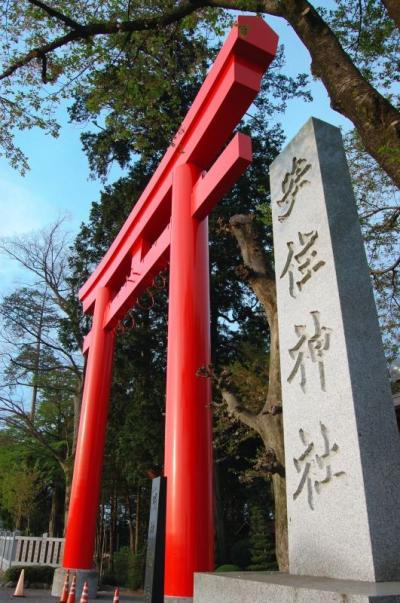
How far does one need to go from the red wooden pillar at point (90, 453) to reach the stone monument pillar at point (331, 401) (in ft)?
21.6

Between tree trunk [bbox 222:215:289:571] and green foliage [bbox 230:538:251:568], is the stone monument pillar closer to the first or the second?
tree trunk [bbox 222:215:289:571]

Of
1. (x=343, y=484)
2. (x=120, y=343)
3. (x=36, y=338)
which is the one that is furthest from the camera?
(x=36, y=338)

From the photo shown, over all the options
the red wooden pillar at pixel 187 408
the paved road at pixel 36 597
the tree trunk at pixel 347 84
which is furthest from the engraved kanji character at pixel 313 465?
the paved road at pixel 36 597

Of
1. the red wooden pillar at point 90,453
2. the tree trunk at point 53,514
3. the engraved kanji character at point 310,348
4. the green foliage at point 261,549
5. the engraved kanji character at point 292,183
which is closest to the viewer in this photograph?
the engraved kanji character at point 310,348

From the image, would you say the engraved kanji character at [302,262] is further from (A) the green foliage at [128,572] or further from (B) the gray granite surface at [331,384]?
(A) the green foliage at [128,572]

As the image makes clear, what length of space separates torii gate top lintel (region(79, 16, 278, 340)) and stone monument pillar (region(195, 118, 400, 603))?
98.3 inches

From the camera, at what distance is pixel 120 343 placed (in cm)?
1226

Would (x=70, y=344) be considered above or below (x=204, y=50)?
below

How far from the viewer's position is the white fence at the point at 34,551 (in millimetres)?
11320

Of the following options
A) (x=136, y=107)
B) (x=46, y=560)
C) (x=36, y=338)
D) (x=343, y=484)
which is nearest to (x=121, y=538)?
(x=46, y=560)

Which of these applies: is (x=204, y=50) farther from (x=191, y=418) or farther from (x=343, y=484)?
(x=343, y=484)

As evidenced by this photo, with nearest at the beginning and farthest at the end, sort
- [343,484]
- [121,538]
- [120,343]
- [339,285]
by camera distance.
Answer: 1. [343,484]
2. [339,285]
3. [120,343]
4. [121,538]

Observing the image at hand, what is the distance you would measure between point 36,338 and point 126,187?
530 cm

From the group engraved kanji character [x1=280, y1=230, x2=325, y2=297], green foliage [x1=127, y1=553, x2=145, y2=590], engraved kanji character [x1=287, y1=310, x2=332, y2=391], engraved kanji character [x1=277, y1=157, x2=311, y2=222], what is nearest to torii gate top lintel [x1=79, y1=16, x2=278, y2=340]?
engraved kanji character [x1=277, y1=157, x2=311, y2=222]
